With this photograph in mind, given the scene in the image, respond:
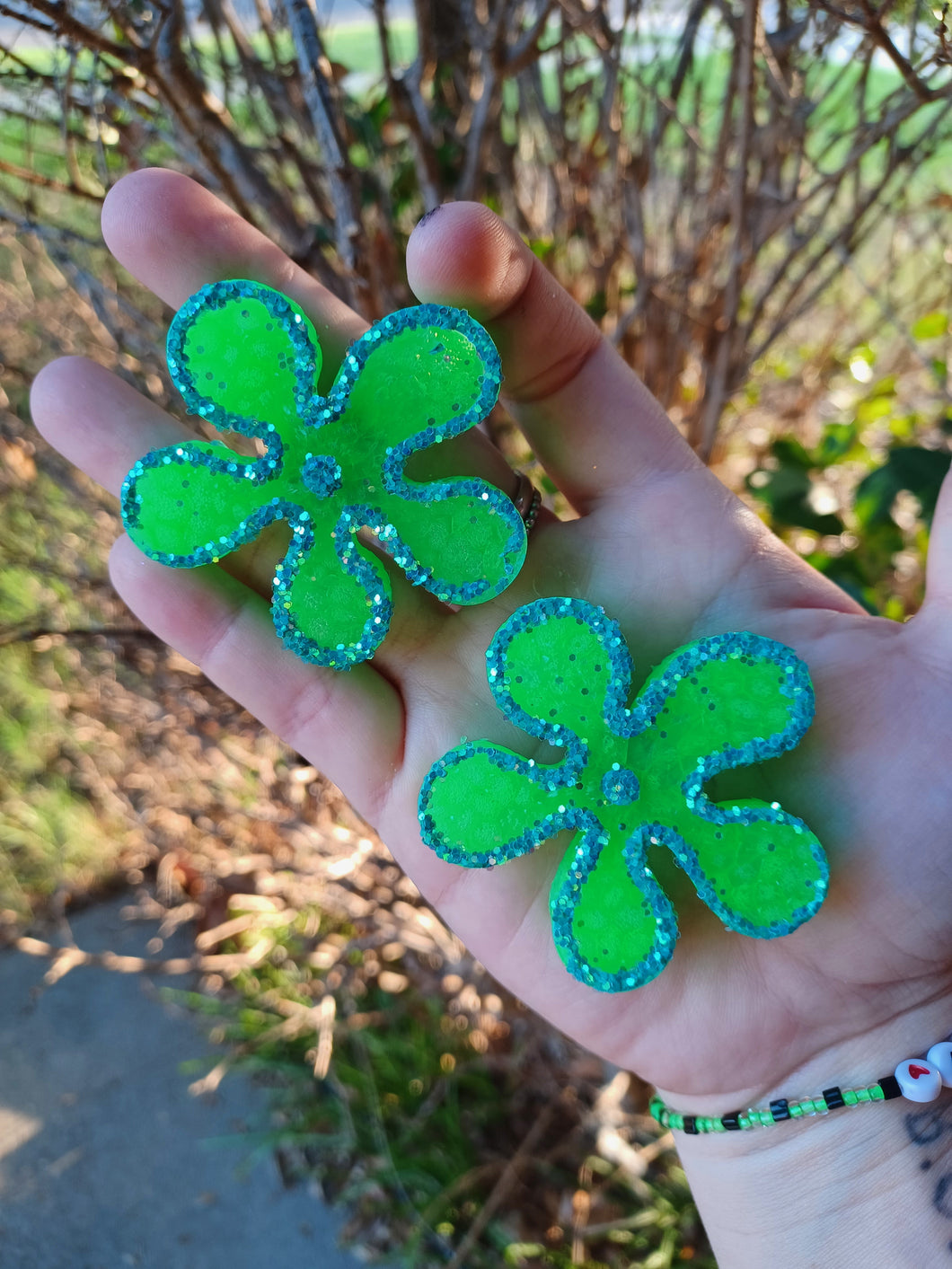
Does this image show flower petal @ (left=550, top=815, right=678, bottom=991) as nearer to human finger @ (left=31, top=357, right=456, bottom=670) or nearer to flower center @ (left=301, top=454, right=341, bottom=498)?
human finger @ (left=31, top=357, right=456, bottom=670)

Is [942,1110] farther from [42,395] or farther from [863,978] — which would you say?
[42,395]

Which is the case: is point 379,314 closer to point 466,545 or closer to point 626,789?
point 466,545

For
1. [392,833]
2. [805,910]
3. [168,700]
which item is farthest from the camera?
[168,700]

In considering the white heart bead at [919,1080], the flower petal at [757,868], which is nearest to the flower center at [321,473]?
the flower petal at [757,868]

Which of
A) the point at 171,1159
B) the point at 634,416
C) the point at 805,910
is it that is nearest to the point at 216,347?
the point at 634,416

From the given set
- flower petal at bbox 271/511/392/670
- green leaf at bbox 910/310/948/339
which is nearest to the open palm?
flower petal at bbox 271/511/392/670

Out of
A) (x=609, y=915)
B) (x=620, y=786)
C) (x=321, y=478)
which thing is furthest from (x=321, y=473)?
(x=609, y=915)
